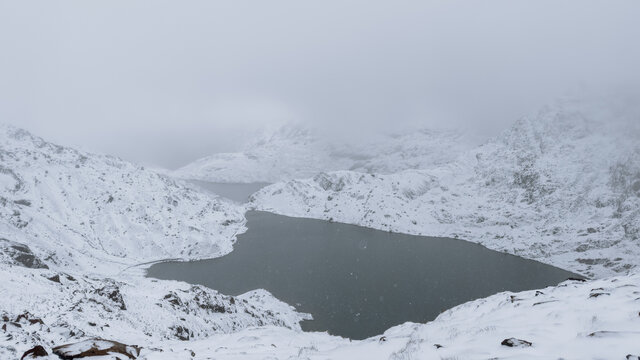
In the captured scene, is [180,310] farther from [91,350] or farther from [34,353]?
[34,353]

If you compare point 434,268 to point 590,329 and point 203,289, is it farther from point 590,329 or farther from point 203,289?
point 590,329

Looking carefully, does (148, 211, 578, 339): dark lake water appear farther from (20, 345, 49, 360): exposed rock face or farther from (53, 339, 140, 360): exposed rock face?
(20, 345, 49, 360): exposed rock face

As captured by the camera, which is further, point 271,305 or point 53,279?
point 271,305

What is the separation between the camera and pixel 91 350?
78.9ft

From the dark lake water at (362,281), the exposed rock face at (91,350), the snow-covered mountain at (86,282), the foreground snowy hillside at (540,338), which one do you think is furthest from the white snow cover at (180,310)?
the dark lake water at (362,281)

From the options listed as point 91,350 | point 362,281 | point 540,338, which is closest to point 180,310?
point 91,350

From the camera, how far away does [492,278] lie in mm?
168125

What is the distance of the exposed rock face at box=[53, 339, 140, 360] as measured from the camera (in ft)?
76.8

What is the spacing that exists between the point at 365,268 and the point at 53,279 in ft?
414

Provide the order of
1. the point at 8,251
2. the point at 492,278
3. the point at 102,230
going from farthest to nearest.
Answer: the point at 102,230 < the point at 492,278 < the point at 8,251

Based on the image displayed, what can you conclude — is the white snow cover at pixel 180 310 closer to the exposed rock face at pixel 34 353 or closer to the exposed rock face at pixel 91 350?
the exposed rock face at pixel 34 353

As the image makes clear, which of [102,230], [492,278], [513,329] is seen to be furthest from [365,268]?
[513,329]

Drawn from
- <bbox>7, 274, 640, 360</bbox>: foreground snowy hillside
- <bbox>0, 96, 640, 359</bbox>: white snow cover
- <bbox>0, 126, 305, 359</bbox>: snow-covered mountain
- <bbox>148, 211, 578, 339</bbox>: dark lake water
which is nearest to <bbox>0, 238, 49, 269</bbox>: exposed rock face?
<bbox>0, 126, 305, 359</bbox>: snow-covered mountain

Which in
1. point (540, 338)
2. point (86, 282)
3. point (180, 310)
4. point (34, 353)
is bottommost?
point (180, 310)
